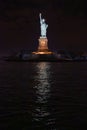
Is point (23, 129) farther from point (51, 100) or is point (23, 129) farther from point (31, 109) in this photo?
point (51, 100)

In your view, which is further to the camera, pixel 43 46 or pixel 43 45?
pixel 43 45

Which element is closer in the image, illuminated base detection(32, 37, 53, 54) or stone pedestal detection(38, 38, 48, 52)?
illuminated base detection(32, 37, 53, 54)

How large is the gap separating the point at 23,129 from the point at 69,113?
10.7 feet

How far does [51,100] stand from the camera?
20062mm

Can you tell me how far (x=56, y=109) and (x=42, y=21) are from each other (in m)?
94.9

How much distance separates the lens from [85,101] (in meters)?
19.1

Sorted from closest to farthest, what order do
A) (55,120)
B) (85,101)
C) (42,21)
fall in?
(55,120)
(85,101)
(42,21)

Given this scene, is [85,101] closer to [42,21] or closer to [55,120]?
[55,120]

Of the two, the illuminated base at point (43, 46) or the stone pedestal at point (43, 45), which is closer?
the illuminated base at point (43, 46)

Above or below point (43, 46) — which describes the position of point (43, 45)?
above

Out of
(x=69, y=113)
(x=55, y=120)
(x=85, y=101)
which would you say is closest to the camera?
(x=55, y=120)

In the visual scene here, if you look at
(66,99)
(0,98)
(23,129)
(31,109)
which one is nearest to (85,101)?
(66,99)

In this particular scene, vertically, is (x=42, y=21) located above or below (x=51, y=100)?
above

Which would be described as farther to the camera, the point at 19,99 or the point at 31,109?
the point at 19,99
